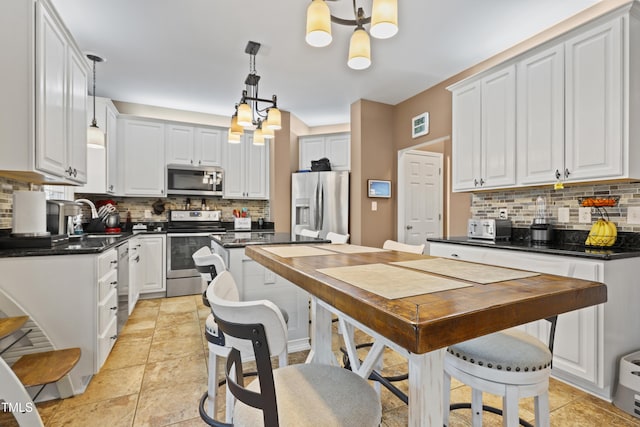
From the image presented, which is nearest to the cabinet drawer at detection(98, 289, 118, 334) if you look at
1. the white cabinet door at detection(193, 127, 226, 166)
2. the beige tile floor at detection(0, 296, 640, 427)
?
the beige tile floor at detection(0, 296, 640, 427)

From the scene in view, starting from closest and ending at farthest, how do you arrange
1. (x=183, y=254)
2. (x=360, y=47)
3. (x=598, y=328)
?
(x=360, y=47), (x=598, y=328), (x=183, y=254)

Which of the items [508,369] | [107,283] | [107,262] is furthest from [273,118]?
[508,369]

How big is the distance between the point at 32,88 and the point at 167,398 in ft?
6.70

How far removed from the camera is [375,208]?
183 inches

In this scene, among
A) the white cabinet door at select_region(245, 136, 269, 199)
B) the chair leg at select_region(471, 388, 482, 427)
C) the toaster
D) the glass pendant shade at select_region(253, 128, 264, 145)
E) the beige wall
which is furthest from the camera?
the white cabinet door at select_region(245, 136, 269, 199)

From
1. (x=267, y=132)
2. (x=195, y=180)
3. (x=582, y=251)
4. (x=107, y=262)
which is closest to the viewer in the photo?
(x=582, y=251)

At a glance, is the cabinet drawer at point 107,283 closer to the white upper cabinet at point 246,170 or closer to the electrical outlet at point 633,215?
the white upper cabinet at point 246,170

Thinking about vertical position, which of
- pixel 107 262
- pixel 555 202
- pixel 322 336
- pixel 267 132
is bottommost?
pixel 322 336

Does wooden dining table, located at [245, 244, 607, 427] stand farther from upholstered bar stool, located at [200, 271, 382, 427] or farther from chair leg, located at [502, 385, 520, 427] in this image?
chair leg, located at [502, 385, 520, 427]

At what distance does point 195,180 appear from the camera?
4.72 m

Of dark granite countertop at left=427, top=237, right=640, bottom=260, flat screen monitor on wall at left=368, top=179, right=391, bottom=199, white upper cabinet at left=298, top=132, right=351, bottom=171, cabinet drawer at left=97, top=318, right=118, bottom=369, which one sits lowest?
cabinet drawer at left=97, top=318, right=118, bottom=369

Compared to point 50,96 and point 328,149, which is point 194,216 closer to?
point 328,149

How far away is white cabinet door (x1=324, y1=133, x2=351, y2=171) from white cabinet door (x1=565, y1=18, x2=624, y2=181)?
3110 mm

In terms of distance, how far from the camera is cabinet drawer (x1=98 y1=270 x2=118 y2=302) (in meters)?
2.12
